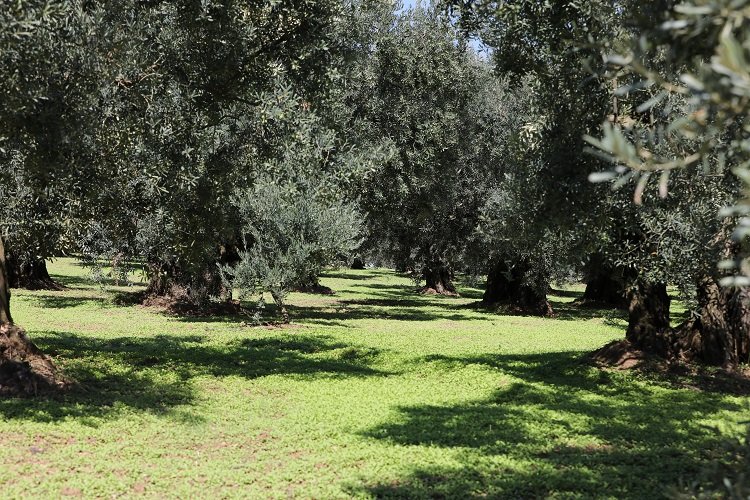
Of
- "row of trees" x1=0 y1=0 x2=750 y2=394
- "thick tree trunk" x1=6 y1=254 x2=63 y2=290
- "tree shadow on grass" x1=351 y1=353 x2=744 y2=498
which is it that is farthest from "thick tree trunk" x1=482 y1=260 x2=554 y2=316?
"thick tree trunk" x1=6 y1=254 x2=63 y2=290

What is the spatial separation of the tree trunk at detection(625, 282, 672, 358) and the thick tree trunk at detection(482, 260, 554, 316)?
14.8 metres

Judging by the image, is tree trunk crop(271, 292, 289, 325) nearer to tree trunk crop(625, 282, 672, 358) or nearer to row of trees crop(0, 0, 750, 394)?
row of trees crop(0, 0, 750, 394)

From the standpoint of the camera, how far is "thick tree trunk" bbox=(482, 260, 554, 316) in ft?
112

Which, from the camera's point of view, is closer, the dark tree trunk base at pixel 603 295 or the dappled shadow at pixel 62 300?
the dappled shadow at pixel 62 300

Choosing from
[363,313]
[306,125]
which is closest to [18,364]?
[306,125]

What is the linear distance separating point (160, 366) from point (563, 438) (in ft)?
30.3

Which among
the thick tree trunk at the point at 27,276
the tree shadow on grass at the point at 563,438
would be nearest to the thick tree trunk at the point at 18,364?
the tree shadow on grass at the point at 563,438

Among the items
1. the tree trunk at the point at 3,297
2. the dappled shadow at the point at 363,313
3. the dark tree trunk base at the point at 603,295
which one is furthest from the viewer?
the dark tree trunk base at the point at 603,295

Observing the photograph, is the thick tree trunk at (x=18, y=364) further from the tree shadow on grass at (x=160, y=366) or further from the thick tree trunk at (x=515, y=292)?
the thick tree trunk at (x=515, y=292)

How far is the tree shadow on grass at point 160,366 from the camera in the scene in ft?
39.5

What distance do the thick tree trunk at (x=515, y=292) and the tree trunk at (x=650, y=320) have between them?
584 inches

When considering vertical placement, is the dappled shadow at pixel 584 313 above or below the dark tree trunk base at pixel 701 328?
below

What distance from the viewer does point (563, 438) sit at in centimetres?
1109

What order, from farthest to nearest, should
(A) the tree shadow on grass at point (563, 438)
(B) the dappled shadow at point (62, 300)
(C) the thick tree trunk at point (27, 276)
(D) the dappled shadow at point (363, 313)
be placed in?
(C) the thick tree trunk at point (27, 276)
(B) the dappled shadow at point (62, 300)
(D) the dappled shadow at point (363, 313)
(A) the tree shadow on grass at point (563, 438)
